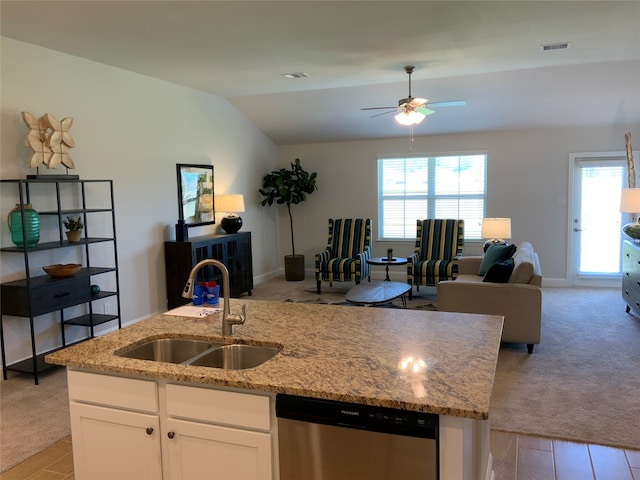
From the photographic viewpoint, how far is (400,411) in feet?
5.11

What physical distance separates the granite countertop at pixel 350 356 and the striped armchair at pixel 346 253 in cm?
429

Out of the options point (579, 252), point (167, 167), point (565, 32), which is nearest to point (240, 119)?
point (167, 167)

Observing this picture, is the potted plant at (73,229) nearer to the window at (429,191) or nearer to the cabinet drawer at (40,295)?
the cabinet drawer at (40,295)

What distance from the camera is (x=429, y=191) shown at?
7.95 m

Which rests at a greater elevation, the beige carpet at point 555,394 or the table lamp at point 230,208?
the table lamp at point 230,208

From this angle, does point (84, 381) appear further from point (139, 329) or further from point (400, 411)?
point (400, 411)

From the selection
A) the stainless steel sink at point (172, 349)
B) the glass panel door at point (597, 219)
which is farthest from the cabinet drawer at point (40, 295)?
the glass panel door at point (597, 219)

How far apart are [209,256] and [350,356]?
4.48 metres

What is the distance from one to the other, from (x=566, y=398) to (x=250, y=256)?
4644mm

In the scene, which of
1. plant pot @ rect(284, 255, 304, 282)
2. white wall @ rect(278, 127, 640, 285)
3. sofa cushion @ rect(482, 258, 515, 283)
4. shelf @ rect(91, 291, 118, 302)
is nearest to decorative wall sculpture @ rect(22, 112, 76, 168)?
shelf @ rect(91, 291, 118, 302)

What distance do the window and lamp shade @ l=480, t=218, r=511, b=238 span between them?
189 cm

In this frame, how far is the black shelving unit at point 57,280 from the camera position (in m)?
3.90

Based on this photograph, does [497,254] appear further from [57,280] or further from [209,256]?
[57,280]

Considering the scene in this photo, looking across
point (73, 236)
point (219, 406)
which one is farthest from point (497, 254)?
point (219, 406)
